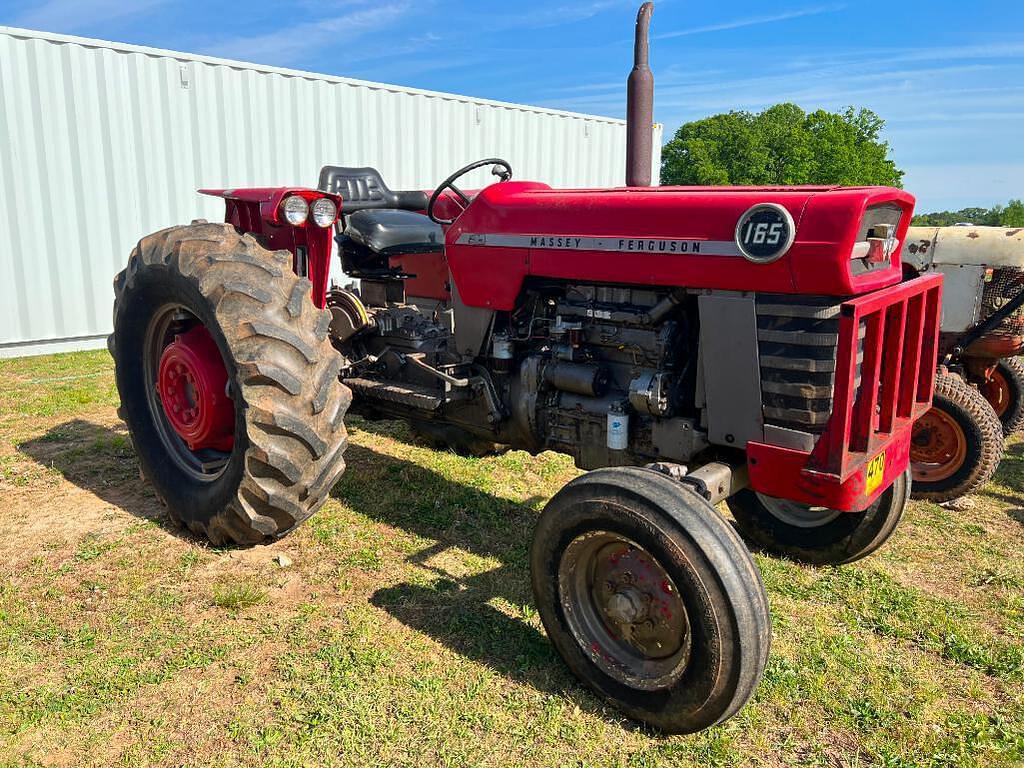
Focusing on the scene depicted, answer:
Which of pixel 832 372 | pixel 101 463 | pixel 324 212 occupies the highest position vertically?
pixel 324 212

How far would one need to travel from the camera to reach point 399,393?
386cm

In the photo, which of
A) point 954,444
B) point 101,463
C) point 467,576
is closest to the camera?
point 467,576

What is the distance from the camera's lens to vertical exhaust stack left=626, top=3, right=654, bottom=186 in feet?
10.7

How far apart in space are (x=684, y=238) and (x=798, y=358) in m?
0.58

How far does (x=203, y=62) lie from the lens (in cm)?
873

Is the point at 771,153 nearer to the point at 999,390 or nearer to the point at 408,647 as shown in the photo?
the point at 999,390

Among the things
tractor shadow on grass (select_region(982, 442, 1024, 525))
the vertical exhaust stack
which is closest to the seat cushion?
the vertical exhaust stack

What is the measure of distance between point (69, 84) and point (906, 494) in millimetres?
8545

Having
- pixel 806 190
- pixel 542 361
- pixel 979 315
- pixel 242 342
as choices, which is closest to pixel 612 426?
pixel 542 361

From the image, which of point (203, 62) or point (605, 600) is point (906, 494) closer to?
point (605, 600)

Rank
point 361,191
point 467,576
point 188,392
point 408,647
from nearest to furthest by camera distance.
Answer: point 408,647
point 467,576
point 188,392
point 361,191

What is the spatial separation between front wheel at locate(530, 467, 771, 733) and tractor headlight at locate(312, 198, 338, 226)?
2.01 metres

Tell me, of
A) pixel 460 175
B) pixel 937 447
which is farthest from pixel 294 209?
pixel 937 447

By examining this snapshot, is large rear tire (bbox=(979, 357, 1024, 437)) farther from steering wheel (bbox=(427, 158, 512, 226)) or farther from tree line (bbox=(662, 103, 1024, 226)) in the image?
tree line (bbox=(662, 103, 1024, 226))
